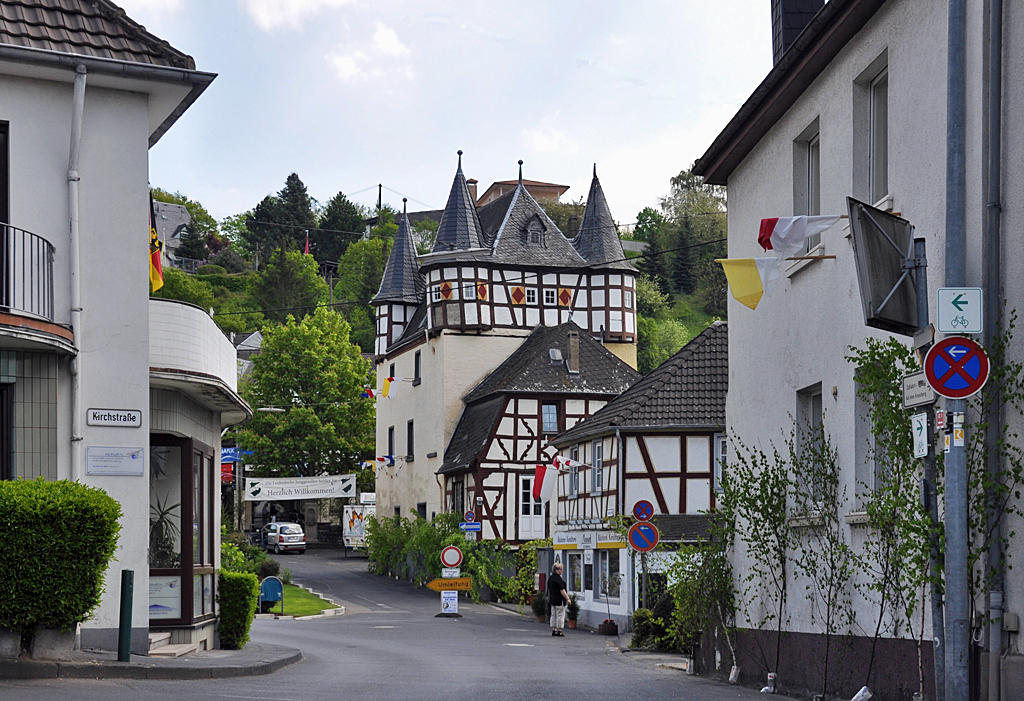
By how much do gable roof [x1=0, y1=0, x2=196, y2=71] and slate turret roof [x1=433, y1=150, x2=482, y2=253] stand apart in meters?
38.7

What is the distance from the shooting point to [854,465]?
12.7 meters

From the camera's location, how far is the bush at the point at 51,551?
1188 cm

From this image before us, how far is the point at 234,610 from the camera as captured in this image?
19656 mm

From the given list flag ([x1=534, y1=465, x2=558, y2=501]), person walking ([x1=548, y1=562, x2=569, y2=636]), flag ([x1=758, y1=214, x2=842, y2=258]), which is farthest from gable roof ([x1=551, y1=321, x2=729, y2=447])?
flag ([x1=758, y1=214, x2=842, y2=258])

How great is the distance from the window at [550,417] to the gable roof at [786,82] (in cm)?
3047

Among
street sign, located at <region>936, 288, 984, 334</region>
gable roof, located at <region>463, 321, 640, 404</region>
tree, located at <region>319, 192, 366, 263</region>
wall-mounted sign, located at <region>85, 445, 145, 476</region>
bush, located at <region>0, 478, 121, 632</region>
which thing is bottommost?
bush, located at <region>0, 478, 121, 632</region>

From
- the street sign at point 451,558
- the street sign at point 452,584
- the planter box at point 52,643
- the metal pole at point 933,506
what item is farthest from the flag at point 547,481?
the metal pole at point 933,506

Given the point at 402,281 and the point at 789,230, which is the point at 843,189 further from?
the point at 402,281

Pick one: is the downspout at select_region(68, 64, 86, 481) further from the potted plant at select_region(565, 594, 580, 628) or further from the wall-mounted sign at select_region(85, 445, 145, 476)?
the potted plant at select_region(565, 594, 580, 628)

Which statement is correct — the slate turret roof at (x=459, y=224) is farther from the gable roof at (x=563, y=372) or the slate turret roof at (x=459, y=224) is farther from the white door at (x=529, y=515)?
the white door at (x=529, y=515)

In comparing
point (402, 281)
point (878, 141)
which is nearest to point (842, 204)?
point (878, 141)

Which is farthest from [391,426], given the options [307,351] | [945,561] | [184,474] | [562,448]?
[945,561]

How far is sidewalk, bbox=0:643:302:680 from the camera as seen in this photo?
12.0 m

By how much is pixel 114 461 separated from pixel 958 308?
928 cm
